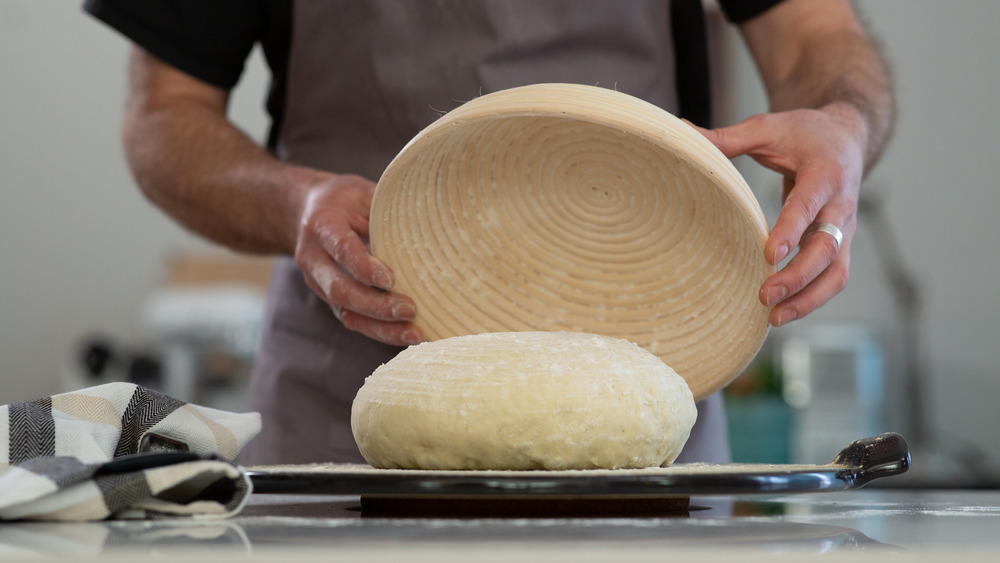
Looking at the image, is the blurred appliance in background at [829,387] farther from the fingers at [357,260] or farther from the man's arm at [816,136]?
the fingers at [357,260]

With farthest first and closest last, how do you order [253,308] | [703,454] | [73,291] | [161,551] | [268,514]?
[73,291]
[253,308]
[703,454]
[268,514]
[161,551]

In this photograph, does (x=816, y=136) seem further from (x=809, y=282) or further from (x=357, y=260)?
(x=357, y=260)

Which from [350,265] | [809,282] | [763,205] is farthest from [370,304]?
[763,205]

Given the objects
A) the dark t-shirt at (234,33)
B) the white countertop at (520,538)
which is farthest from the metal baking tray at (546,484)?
the dark t-shirt at (234,33)

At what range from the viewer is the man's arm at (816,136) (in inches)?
23.7

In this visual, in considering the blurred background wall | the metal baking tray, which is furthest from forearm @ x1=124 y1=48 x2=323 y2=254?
the blurred background wall

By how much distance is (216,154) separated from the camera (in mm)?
954

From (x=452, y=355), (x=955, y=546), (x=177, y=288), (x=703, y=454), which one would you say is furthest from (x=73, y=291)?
(x=955, y=546)

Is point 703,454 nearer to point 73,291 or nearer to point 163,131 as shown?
point 163,131

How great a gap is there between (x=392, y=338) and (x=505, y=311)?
0.29 ft

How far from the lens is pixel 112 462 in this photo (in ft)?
1.22

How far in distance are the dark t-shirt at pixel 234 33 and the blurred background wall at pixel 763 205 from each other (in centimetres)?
255

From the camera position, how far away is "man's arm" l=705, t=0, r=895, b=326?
0.60 meters

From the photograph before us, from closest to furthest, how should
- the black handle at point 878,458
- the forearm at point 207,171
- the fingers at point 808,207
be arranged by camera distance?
1. the black handle at point 878,458
2. the fingers at point 808,207
3. the forearm at point 207,171
